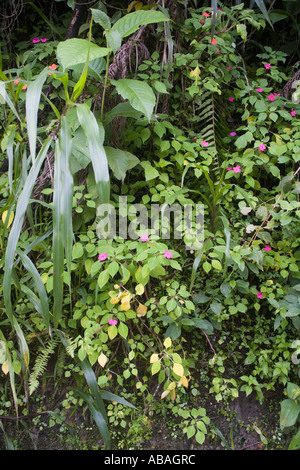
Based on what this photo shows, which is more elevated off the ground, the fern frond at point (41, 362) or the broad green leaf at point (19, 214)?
the broad green leaf at point (19, 214)

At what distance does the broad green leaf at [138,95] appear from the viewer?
1.35 metres

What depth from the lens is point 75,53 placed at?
1.30 metres

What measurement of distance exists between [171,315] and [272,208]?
2.05 ft

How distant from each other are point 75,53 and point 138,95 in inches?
9.6

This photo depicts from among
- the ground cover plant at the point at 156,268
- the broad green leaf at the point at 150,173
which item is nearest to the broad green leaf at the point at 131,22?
the ground cover plant at the point at 156,268

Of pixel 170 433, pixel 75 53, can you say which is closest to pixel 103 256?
pixel 75 53

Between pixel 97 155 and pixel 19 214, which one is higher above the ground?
pixel 97 155

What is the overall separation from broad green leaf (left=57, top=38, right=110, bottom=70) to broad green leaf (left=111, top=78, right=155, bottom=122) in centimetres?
14

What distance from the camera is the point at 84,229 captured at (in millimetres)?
1634

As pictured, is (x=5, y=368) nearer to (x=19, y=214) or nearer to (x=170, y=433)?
(x=19, y=214)

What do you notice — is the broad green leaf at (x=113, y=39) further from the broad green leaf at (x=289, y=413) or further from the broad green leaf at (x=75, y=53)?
the broad green leaf at (x=289, y=413)

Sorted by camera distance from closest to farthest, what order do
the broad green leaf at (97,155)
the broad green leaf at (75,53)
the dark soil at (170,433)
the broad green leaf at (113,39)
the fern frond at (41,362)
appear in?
the broad green leaf at (97,155) < the broad green leaf at (75,53) < the broad green leaf at (113,39) < the fern frond at (41,362) < the dark soil at (170,433)

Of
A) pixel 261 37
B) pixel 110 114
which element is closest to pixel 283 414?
pixel 110 114

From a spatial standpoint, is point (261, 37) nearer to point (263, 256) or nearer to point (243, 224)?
point (243, 224)
